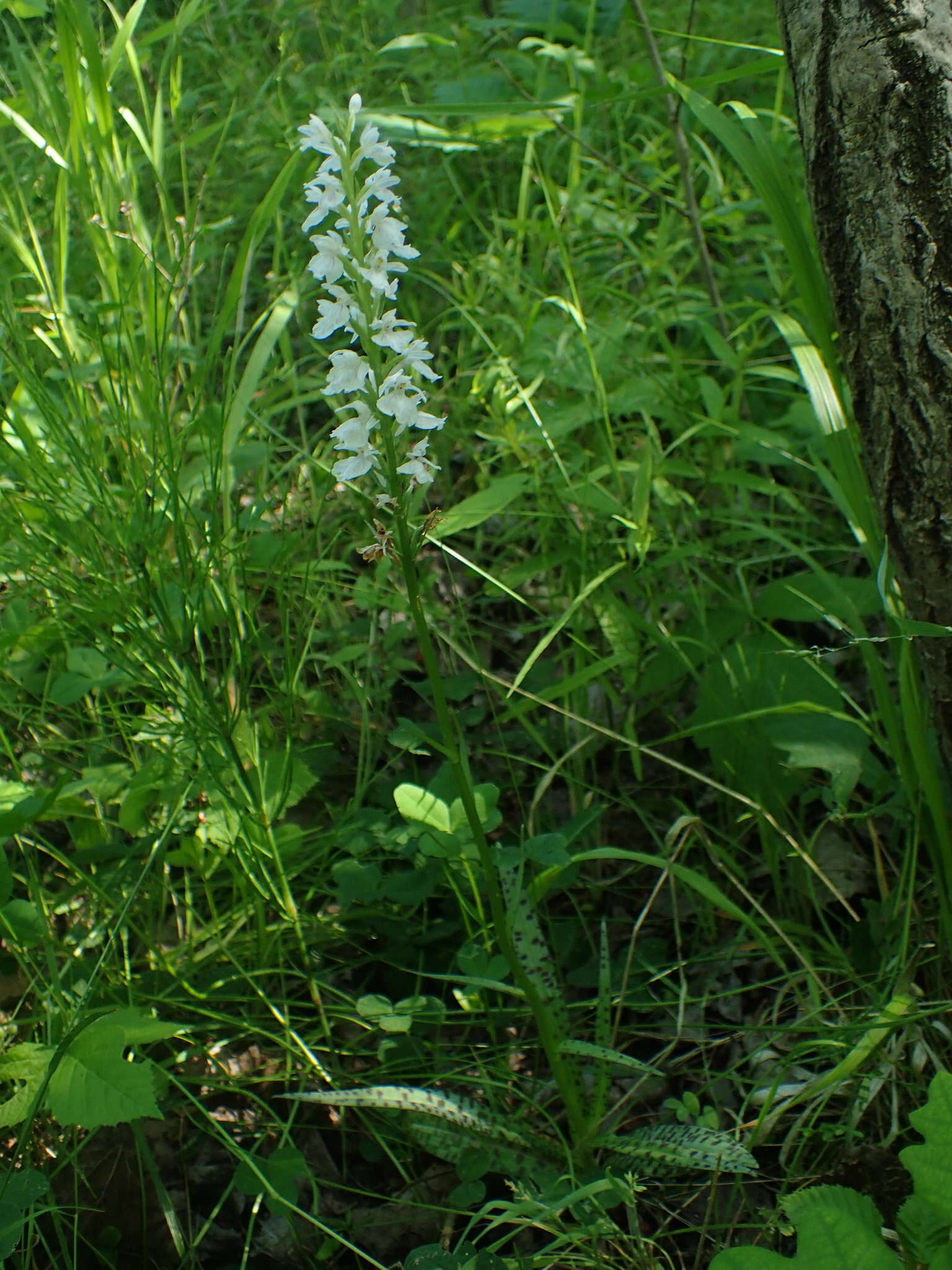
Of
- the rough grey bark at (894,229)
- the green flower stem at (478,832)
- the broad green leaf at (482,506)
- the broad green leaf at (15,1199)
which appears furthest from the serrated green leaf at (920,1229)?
the broad green leaf at (482,506)

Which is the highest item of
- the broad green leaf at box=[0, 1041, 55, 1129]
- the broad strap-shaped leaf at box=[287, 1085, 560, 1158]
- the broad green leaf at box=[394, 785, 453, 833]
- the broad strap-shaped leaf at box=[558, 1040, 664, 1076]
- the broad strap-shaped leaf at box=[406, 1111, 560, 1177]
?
the broad green leaf at box=[394, 785, 453, 833]

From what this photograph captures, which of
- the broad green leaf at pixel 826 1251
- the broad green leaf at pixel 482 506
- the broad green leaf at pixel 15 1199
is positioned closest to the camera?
the broad green leaf at pixel 826 1251

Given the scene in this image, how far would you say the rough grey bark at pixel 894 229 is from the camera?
48.3 inches

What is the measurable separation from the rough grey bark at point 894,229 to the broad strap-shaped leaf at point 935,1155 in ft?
2.15

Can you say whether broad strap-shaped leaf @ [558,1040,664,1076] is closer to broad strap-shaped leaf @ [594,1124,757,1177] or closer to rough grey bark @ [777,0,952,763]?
broad strap-shaped leaf @ [594,1124,757,1177]

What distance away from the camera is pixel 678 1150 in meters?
1.19

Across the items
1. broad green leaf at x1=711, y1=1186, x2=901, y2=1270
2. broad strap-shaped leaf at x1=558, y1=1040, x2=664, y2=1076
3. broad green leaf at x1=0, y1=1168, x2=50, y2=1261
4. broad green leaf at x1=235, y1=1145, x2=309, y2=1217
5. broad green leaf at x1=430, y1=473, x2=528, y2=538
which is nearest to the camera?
broad green leaf at x1=711, y1=1186, x2=901, y2=1270

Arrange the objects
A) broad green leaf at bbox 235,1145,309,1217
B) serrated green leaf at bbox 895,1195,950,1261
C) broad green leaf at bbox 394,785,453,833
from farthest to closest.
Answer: broad green leaf at bbox 394,785,453,833 → broad green leaf at bbox 235,1145,309,1217 → serrated green leaf at bbox 895,1195,950,1261

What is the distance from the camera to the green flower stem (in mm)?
1066

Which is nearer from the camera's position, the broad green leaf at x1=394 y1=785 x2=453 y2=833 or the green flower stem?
the green flower stem

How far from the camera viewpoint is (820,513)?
7.34 ft

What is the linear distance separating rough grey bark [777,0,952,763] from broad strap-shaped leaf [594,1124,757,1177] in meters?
0.71

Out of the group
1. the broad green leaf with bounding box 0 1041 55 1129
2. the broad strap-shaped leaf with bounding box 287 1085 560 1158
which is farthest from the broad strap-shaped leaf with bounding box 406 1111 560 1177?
the broad green leaf with bounding box 0 1041 55 1129

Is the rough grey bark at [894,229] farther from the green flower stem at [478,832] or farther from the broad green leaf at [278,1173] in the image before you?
the broad green leaf at [278,1173]
